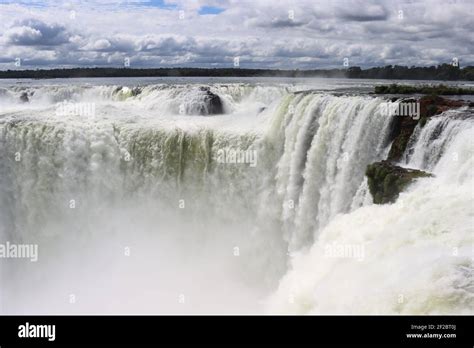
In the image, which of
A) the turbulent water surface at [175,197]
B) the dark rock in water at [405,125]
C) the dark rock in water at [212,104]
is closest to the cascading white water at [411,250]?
the dark rock in water at [405,125]

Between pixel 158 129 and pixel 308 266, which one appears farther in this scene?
pixel 158 129

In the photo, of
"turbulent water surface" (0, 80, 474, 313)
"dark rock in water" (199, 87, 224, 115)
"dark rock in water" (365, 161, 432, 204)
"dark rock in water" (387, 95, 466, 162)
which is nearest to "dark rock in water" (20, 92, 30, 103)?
"turbulent water surface" (0, 80, 474, 313)

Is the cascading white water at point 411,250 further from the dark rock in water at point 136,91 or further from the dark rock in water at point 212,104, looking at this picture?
the dark rock in water at point 136,91

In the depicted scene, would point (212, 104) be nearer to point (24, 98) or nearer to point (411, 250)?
point (24, 98)

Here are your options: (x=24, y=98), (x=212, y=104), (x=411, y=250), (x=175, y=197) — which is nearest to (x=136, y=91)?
(x=212, y=104)

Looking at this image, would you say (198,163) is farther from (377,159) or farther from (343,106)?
(377,159)
